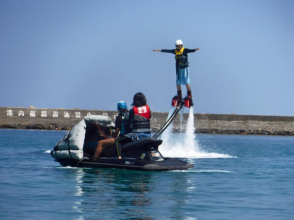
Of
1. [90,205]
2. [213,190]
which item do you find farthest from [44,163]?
[90,205]

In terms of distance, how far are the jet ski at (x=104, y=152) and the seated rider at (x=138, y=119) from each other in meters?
0.22

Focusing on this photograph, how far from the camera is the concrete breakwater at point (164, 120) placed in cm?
6581

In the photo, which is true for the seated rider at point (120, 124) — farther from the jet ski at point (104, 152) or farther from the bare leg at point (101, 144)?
the jet ski at point (104, 152)

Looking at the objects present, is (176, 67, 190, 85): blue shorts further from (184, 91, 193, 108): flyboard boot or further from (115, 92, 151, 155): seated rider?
(115, 92, 151, 155): seated rider

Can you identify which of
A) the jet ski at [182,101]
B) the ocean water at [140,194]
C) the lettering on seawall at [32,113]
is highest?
the lettering on seawall at [32,113]

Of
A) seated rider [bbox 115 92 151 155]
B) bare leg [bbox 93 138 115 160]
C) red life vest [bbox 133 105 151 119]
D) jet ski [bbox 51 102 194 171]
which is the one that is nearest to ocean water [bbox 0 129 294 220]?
jet ski [bbox 51 102 194 171]

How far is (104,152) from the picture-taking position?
19422mm

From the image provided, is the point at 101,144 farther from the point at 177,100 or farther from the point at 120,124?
the point at 177,100

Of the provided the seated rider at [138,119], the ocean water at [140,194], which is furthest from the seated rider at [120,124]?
the ocean water at [140,194]

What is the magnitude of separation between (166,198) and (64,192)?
2.40 meters

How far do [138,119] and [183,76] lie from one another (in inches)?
194

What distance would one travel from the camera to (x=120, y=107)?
742 inches

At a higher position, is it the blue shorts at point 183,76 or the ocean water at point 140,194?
the blue shorts at point 183,76

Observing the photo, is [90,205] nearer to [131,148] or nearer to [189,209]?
[189,209]
